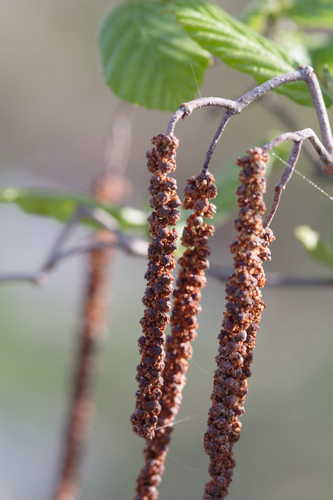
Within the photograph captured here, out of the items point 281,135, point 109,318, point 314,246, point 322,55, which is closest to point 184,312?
point 281,135

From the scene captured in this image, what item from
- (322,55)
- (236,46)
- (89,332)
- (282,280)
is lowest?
(89,332)

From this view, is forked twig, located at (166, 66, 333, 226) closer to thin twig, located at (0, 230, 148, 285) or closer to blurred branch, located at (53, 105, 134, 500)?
thin twig, located at (0, 230, 148, 285)

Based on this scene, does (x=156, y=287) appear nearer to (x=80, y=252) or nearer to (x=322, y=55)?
(x=80, y=252)

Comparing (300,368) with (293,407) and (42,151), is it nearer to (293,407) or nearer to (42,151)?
(293,407)

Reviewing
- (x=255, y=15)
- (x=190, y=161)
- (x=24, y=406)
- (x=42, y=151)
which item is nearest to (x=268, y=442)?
(x=24, y=406)

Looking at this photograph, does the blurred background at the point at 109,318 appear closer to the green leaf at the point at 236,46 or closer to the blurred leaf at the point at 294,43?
the blurred leaf at the point at 294,43

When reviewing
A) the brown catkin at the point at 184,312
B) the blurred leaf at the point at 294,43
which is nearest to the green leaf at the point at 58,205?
the blurred leaf at the point at 294,43

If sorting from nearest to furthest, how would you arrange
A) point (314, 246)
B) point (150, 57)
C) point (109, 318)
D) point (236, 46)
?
1. point (236, 46)
2. point (150, 57)
3. point (314, 246)
4. point (109, 318)

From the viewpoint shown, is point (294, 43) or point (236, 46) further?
point (294, 43)
